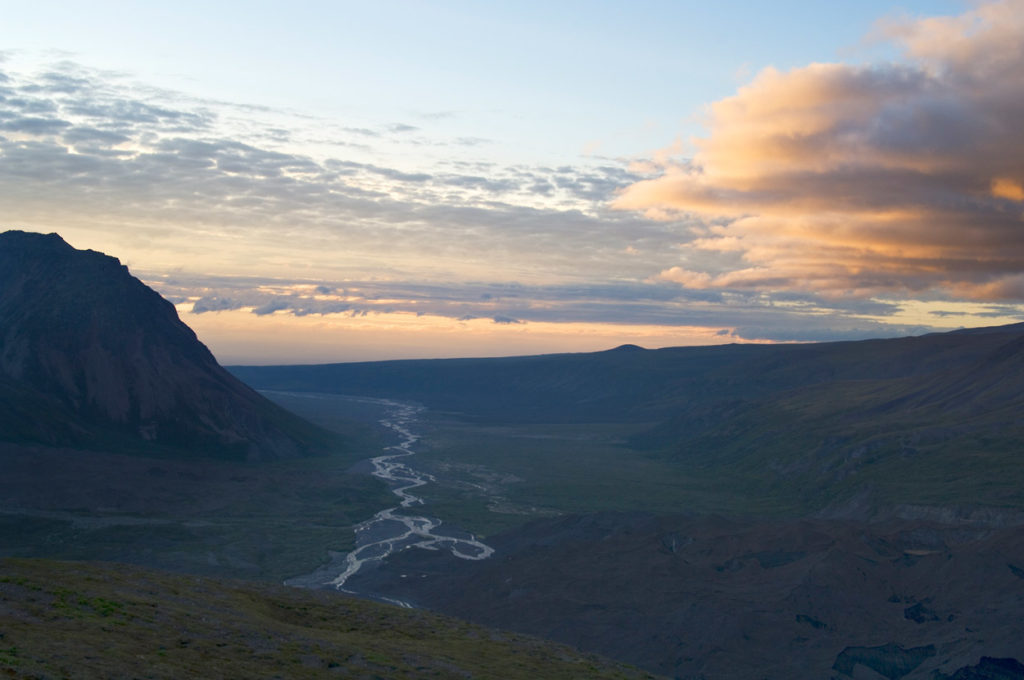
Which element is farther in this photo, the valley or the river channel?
the river channel

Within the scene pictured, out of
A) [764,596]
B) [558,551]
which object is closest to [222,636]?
[764,596]

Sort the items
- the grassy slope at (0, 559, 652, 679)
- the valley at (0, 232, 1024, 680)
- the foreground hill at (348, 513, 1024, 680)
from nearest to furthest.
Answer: the grassy slope at (0, 559, 652, 679) → the valley at (0, 232, 1024, 680) → the foreground hill at (348, 513, 1024, 680)

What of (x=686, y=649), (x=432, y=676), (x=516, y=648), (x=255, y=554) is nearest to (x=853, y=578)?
(x=686, y=649)

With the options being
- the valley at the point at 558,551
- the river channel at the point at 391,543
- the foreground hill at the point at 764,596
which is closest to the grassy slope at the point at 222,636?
the valley at the point at 558,551

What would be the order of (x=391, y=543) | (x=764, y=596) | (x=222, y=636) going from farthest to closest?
(x=391, y=543) < (x=764, y=596) < (x=222, y=636)

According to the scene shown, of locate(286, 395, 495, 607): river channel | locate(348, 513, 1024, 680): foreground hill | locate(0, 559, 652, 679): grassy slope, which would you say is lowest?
locate(286, 395, 495, 607): river channel

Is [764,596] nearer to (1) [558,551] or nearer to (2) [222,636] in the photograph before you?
(1) [558,551]

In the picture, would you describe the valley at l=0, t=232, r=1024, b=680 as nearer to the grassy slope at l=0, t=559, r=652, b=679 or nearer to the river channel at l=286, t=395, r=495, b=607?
the grassy slope at l=0, t=559, r=652, b=679

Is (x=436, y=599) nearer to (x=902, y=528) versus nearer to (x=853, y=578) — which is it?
(x=853, y=578)

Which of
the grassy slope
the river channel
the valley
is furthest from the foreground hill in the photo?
the grassy slope
